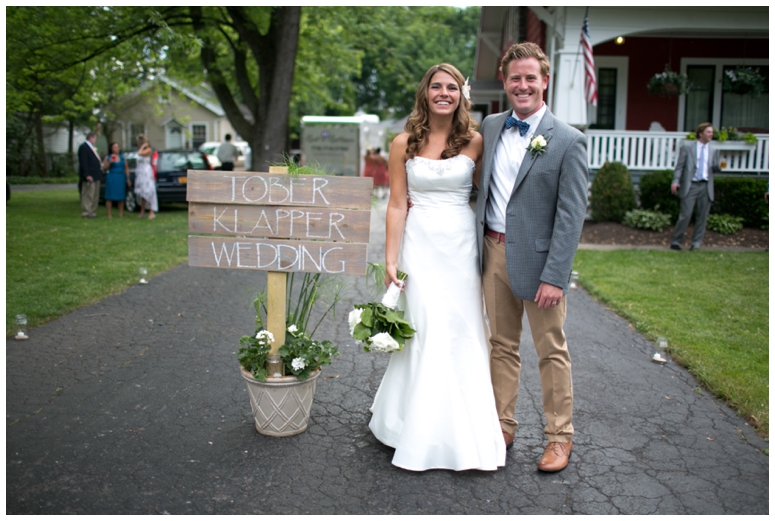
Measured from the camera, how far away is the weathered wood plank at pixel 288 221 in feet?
12.3

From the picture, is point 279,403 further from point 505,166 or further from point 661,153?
point 661,153

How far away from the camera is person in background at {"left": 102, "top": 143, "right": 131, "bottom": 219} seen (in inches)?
593

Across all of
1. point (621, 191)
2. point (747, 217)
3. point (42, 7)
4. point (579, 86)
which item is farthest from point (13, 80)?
point (747, 217)

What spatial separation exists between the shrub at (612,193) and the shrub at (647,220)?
9.4 inches

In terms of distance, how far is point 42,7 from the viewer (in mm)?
11680

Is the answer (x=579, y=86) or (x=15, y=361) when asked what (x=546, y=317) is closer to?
(x=15, y=361)

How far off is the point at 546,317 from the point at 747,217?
10.4 meters

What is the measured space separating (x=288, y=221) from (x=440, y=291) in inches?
37.8

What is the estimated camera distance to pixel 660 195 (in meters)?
12.5

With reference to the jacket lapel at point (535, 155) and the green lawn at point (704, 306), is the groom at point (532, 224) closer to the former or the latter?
the jacket lapel at point (535, 155)

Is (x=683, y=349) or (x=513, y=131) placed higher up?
(x=513, y=131)

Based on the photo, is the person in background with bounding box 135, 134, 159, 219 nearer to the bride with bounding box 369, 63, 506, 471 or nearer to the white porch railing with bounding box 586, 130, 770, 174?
the white porch railing with bounding box 586, 130, 770, 174

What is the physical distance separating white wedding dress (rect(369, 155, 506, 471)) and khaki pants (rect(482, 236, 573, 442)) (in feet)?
0.34

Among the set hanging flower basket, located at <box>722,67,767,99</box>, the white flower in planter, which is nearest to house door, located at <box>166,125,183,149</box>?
hanging flower basket, located at <box>722,67,767,99</box>
